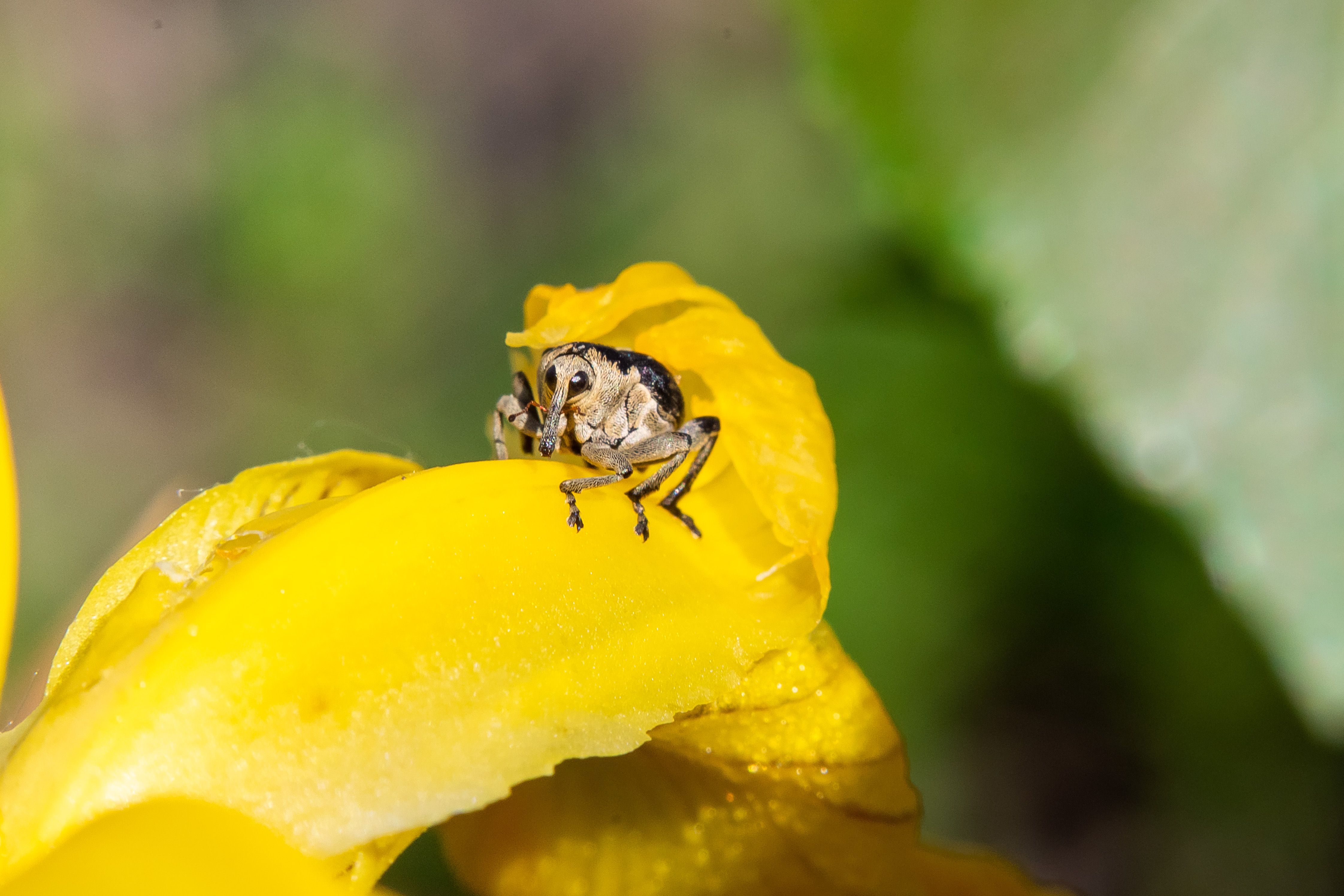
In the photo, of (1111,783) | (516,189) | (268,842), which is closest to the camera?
(268,842)

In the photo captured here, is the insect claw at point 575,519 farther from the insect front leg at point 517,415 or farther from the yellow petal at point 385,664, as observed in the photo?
the insect front leg at point 517,415

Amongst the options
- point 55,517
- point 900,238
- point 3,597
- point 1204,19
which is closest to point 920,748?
point 900,238

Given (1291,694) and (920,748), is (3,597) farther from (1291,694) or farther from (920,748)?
(920,748)

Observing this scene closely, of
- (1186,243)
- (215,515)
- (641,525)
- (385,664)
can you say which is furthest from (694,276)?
(385,664)

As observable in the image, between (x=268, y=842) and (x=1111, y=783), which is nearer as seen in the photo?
(x=268, y=842)

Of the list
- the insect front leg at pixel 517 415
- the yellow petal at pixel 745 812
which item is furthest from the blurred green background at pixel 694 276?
the yellow petal at pixel 745 812

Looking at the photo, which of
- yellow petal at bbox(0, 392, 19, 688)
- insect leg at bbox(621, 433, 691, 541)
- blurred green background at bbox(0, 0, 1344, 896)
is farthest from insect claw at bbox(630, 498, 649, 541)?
yellow petal at bbox(0, 392, 19, 688)
